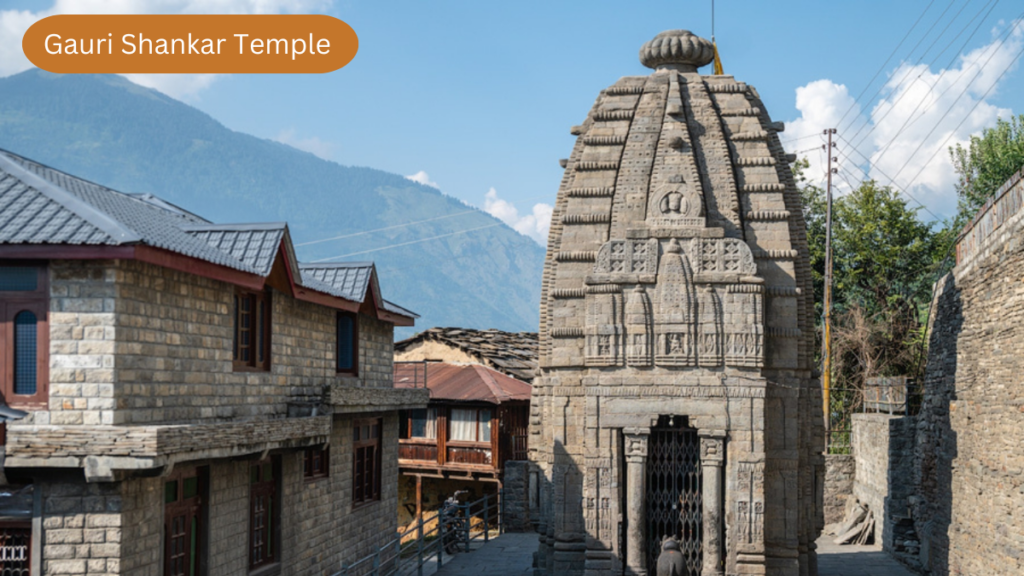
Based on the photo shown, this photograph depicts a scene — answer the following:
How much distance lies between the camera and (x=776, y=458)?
53.7ft

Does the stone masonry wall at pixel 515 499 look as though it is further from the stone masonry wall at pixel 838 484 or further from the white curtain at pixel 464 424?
the stone masonry wall at pixel 838 484

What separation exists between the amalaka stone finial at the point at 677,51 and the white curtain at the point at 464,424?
47.6 feet

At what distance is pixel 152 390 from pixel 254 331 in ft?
11.4

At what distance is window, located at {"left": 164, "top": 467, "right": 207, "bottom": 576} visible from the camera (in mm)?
12164

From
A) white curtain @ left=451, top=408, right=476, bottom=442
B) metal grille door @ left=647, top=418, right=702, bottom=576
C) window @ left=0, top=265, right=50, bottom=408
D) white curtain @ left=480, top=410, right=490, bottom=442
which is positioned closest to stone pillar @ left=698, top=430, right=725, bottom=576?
metal grille door @ left=647, top=418, right=702, bottom=576

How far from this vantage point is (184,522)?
12719mm

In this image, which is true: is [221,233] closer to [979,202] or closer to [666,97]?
[666,97]

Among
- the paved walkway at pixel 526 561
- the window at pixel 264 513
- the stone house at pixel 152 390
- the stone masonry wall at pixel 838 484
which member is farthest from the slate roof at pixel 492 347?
the window at pixel 264 513

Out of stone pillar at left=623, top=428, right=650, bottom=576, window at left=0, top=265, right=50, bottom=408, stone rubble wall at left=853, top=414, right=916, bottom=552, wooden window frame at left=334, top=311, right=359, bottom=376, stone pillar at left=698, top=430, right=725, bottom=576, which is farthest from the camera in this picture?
stone rubble wall at left=853, top=414, right=916, bottom=552

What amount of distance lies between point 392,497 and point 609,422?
8.16 meters

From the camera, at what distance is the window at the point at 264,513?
15008 millimetres

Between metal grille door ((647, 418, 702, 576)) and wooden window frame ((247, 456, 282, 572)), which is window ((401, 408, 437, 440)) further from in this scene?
metal grille door ((647, 418, 702, 576))

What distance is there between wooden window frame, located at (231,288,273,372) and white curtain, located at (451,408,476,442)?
49.2 ft

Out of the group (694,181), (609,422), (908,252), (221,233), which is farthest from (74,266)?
(908,252)
